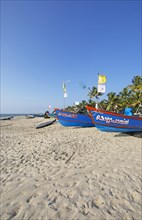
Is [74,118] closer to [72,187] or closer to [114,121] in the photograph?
[114,121]

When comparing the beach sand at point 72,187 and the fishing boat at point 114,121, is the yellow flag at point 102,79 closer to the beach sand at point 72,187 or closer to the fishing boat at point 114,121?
the fishing boat at point 114,121

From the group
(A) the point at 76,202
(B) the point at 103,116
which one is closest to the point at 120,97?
(B) the point at 103,116

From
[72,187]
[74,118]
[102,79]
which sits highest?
[102,79]

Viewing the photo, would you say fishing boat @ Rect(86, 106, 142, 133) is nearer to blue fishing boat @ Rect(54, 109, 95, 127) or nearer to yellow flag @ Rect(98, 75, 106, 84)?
yellow flag @ Rect(98, 75, 106, 84)

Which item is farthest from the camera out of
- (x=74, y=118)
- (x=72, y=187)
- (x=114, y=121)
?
(x=74, y=118)

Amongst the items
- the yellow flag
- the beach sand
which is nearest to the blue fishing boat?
the yellow flag

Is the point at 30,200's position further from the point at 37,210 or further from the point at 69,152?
the point at 69,152

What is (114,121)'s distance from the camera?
33.2ft

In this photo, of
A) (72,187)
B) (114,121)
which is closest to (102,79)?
A: (114,121)

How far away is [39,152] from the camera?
6.65m

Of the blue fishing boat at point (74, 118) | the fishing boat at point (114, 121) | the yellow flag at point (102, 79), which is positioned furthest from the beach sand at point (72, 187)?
the blue fishing boat at point (74, 118)

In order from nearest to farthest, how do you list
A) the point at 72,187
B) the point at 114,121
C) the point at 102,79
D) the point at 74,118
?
the point at 72,187 < the point at 114,121 < the point at 102,79 < the point at 74,118

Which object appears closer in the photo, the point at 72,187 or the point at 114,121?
the point at 72,187

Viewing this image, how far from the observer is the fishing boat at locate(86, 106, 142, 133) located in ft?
33.1
